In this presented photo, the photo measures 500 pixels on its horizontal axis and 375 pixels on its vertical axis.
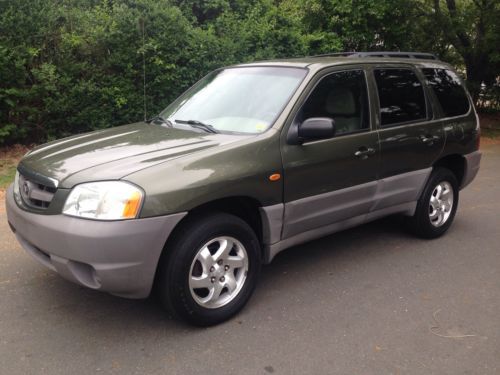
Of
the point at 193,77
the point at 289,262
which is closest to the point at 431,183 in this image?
the point at 289,262

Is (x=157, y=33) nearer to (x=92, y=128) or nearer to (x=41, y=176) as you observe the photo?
(x=92, y=128)

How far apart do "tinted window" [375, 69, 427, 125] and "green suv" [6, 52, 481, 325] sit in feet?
0.05

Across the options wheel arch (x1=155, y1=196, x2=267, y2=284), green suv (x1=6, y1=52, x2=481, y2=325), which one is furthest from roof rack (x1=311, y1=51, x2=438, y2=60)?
wheel arch (x1=155, y1=196, x2=267, y2=284)

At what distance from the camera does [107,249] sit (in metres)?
2.93

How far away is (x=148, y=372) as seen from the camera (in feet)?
9.62

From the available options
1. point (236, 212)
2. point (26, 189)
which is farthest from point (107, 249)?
point (236, 212)

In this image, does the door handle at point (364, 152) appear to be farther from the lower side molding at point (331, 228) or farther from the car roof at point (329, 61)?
the car roof at point (329, 61)

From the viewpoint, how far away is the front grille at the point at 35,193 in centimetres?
321

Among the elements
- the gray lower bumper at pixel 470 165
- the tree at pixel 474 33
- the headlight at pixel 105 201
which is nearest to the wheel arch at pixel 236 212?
the headlight at pixel 105 201

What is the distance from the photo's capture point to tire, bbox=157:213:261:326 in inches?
126

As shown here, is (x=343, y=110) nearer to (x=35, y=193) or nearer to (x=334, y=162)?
(x=334, y=162)

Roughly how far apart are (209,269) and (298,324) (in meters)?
0.74

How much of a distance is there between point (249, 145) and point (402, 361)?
1.72 metres

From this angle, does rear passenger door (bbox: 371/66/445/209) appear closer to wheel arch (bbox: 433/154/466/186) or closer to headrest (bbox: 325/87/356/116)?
headrest (bbox: 325/87/356/116)
